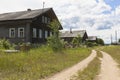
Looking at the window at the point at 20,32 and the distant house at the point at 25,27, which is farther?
the window at the point at 20,32

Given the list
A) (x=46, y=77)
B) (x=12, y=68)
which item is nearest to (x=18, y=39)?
(x=12, y=68)

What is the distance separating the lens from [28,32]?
135 feet

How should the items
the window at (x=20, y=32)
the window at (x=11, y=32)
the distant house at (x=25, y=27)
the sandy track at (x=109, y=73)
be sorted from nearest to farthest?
the sandy track at (x=109, y=73) < the distant house at (x=25, y=27) < the window at (x=20, y=32) < the window at (x=11, y=32)

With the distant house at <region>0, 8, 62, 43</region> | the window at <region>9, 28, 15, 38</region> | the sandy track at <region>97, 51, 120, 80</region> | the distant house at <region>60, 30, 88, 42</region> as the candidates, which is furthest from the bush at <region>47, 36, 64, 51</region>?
the distant house at <region>60, 30, 88, 42</region>

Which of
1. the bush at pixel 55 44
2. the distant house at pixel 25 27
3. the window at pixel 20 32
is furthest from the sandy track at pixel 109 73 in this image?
the window at pixel 20 32

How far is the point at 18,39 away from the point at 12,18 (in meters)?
3.44

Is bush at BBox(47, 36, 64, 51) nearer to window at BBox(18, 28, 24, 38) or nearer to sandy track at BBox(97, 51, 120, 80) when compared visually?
window at BBox(18, 28, 24, 38)

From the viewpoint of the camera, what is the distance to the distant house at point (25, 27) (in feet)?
135

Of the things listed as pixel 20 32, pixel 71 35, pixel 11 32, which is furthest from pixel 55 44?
pixel 71 35

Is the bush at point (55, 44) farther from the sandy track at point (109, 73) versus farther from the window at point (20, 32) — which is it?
the sandy track at point (109, 73)

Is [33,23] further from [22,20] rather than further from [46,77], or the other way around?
[46,77]

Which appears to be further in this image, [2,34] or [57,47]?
[2,34]

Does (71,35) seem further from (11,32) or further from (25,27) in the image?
(25,27)

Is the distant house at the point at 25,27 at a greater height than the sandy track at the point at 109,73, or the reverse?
the distant house at the point at 25,27
